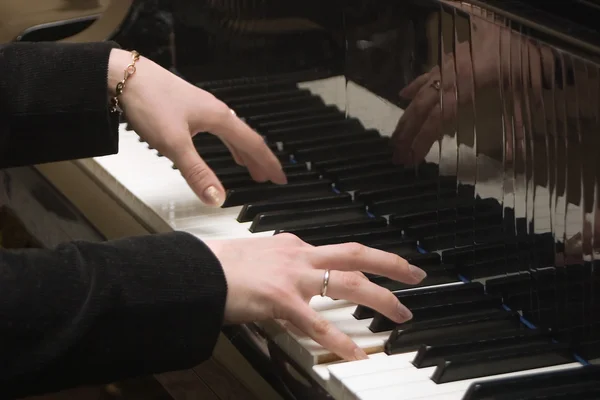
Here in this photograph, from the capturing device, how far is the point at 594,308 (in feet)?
3.17

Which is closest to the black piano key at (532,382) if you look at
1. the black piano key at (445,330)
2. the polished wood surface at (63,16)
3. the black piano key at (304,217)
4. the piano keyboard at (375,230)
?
the piano keyboard at (375,230)

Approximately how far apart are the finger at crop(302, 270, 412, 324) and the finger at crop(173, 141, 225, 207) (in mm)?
266

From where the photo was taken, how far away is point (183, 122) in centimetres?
137

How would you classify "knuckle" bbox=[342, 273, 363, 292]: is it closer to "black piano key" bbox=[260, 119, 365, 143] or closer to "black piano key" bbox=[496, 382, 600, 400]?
"black piano key" bbox=[496, 382, 600, 400]

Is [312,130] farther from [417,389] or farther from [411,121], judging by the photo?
[417,389]

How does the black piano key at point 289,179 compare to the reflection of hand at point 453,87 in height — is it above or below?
below

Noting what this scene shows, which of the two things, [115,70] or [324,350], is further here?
[115,70]

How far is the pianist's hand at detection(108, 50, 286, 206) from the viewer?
133 cm

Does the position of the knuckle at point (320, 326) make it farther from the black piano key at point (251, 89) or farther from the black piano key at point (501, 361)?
the black piano key at point (251, 89)

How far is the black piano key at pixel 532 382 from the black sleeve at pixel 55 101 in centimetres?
75

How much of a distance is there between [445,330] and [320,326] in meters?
0.15

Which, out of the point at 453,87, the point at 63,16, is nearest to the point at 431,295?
the point at 453,87

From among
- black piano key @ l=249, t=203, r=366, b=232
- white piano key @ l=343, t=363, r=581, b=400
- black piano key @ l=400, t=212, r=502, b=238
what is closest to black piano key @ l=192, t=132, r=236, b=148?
black piano key @ l=249, t=203, r=366, b=232

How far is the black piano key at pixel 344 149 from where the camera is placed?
1.33m
